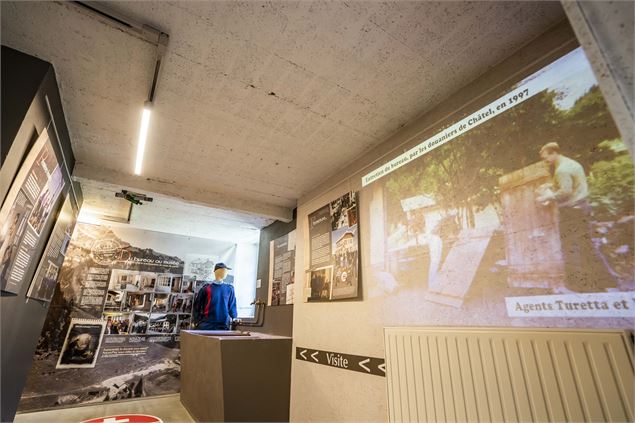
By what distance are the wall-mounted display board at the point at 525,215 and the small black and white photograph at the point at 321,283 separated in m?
0.79

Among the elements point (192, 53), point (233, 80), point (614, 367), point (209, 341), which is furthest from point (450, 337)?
point (209, 341)

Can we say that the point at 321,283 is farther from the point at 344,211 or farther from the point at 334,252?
the point at 344,211

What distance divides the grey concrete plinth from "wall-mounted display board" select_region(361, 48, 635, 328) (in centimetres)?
160

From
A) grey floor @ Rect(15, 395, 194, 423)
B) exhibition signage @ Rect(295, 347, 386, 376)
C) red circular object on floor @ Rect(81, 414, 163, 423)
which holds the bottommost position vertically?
grey floor @ Rect(15, 395, 194, 423)

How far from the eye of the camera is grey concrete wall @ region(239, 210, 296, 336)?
3579mm

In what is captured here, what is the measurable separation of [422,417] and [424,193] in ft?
4.37

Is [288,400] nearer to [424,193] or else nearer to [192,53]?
[424,193]

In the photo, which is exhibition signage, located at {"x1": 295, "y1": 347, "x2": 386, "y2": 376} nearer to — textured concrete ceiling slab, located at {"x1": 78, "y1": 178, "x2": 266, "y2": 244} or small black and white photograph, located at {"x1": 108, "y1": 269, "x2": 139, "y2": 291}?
textured concrete ceiling slab, located at {"x1": 78, "y1": 178, "x2": 266, "y2": 244}

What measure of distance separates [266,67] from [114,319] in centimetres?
468

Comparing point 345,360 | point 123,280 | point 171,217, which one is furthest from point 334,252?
point 123,280

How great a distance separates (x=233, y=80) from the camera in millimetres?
1913

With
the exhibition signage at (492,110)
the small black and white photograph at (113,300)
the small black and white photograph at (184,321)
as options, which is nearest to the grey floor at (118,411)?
the small black and white photograph at (184,321)

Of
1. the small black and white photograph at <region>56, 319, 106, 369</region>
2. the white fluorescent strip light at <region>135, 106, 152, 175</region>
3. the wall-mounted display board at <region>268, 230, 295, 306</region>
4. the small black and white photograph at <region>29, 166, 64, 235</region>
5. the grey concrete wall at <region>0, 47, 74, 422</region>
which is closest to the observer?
the grey concrete wall at <region>0, 47, 74, 422</region>

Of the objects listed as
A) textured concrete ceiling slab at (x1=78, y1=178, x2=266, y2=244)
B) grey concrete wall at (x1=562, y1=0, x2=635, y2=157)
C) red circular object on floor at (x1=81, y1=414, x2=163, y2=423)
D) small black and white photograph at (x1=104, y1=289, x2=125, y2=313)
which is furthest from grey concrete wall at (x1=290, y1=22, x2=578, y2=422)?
small black and white photograph at (x1=104, y1=289, x2=125, y2=313)
